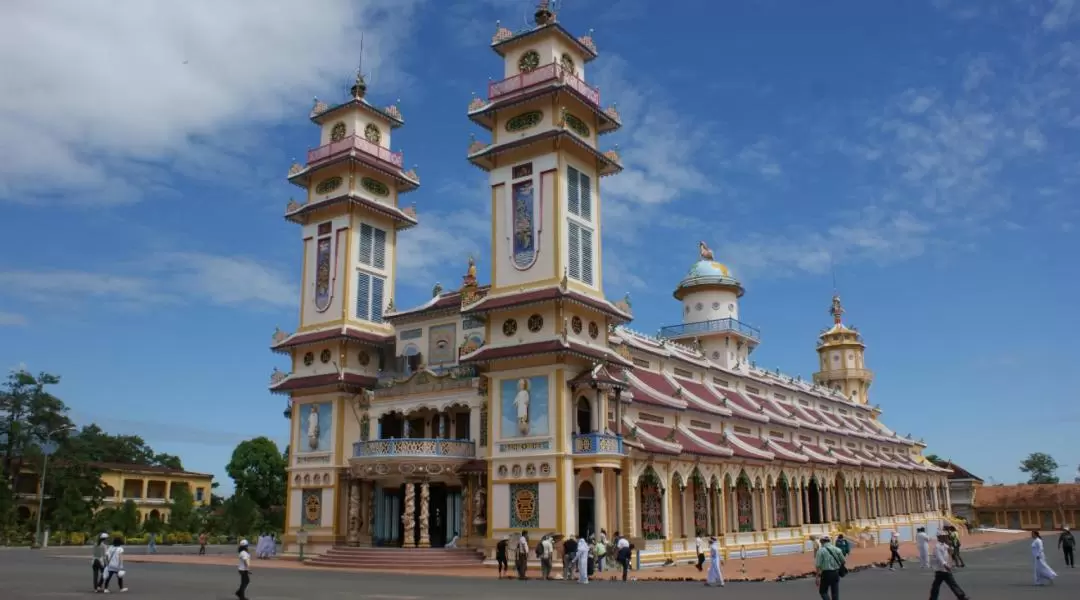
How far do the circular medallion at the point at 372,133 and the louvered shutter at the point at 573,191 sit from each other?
13.3 meters

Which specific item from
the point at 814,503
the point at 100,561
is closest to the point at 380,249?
the point at 100,561

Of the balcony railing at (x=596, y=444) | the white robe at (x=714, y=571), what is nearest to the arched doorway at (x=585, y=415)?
the balcony railing at (x=596, y=444)

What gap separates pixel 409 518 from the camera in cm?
3600

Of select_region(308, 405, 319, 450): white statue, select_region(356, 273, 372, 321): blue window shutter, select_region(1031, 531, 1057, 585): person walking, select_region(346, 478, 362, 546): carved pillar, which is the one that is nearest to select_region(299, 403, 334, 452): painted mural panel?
select_region(308, 405, 319, 450): white statue

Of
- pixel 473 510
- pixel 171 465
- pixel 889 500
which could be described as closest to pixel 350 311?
pixel 473 510

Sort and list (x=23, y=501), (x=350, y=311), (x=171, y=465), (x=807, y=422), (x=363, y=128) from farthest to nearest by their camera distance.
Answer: (x=171, y=465), (x=23, y=501), (x=807, y=422), (x=363, y=128), (x=350, y=311)

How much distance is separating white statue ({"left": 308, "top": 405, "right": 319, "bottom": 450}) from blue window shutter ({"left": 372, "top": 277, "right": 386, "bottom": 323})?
5.13m

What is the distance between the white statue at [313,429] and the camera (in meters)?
41.4

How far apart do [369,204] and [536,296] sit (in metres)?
13.1

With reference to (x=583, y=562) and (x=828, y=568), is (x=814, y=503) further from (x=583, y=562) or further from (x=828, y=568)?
(x=828, y=568)

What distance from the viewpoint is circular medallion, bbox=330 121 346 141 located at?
45.3 m

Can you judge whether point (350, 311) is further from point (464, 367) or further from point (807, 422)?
point (807, 422)

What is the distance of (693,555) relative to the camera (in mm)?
37750

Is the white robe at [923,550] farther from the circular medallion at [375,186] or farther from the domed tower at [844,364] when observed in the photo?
the domed tower at [844,364]
